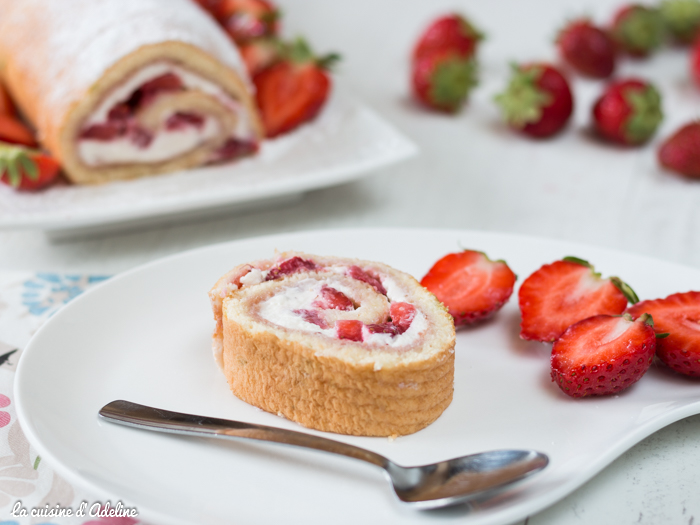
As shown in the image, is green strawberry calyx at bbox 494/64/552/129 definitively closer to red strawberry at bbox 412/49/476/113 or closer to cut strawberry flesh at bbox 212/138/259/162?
red strawberry at bbox 412/49/476/113

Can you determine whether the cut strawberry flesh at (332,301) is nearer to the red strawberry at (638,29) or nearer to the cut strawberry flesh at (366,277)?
the cut strawberry flesh at (366,277)

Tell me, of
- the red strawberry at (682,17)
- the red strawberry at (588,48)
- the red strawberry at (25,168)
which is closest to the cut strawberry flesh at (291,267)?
the red strawberry at (25,168)

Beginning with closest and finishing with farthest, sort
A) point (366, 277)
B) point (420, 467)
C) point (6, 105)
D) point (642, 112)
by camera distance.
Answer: point (420, 467), point (366, 277), point (6, 105), point (642, 112)

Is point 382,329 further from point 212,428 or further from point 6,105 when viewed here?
point 6,105

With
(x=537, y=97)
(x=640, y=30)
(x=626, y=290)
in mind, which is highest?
(x=640, y=30)

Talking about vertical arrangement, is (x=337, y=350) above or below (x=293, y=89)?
below

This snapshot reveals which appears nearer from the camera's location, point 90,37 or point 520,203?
point 90,37

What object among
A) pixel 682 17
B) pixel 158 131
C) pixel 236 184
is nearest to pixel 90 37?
pixel 158 131

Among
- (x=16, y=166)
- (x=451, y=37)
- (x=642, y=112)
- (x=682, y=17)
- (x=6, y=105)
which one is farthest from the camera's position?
(x=682, y=17)
